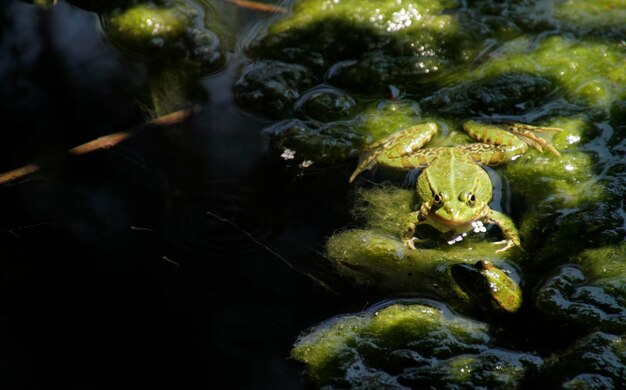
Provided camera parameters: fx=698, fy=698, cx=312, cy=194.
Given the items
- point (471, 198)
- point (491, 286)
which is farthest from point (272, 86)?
point (491, 286)

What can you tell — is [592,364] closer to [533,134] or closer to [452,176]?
[452,176]

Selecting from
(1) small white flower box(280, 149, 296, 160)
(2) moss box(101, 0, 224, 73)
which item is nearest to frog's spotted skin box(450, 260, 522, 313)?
(1) small white flower box(280, 149, 296, 160)

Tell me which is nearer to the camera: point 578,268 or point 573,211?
point 578,268

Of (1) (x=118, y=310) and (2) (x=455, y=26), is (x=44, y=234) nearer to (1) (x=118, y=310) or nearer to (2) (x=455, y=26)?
(1) (x=118, y=310)

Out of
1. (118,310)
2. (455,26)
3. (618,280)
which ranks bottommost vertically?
(118,310)

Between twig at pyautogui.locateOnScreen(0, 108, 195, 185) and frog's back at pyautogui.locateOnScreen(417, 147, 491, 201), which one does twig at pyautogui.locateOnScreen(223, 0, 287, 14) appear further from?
frog's back at pyautogui.locateOnScreen(417, 147, 491, 201)

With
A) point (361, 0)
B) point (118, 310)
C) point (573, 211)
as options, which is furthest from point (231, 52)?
point (573, 211)
